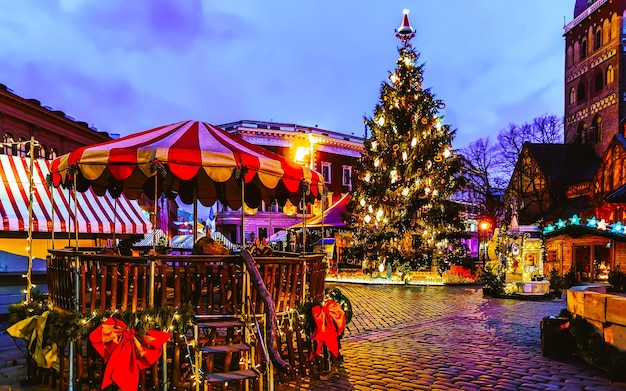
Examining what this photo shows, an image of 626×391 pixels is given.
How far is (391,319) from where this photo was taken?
42.5 feet

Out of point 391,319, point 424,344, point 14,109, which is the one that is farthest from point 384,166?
point 14,109

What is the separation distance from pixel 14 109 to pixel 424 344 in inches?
1085

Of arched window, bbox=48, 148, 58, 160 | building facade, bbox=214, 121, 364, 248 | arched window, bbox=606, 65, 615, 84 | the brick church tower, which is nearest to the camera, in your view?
arched window, bbox=48, 148, 58, 160

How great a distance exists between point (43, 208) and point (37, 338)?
33.0ft

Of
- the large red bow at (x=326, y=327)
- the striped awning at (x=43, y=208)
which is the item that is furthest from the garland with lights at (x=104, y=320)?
the striped awning at (x=43, y=208)

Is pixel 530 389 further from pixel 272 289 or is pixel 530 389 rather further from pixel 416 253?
pixel 416 253

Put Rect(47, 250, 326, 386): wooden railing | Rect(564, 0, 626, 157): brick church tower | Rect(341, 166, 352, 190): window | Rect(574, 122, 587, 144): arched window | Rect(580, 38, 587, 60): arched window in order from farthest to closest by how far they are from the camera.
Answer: Rect(341, 166, 352, 190): window, Rect(580, 38, 587, 60): arched window, Rect(574, 122, 587, 144): arched window, Rect(564, 0, 626, 157): brick church tower, Rect(47, 250, 326, 386): wooden railing

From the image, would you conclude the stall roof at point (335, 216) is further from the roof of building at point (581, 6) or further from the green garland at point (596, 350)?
the roof of building at point (581, 6)

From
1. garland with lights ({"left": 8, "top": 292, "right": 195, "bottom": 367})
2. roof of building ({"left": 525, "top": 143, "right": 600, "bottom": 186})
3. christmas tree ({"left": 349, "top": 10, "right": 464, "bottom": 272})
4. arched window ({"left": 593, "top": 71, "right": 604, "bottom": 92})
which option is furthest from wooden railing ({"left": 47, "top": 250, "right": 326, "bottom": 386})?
arched window ({"left": 593, "top": 71, "right": 604, "bottom": 92})

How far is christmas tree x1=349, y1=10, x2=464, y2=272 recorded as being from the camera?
22906 mm

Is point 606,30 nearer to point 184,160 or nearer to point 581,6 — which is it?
point 581,6

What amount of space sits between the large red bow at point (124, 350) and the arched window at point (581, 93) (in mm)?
44295

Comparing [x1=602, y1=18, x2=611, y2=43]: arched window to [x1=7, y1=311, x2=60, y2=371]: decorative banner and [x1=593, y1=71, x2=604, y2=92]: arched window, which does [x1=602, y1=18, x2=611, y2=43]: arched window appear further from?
[x1=7, y1=311, x2=60, y2=371]: decorative banner

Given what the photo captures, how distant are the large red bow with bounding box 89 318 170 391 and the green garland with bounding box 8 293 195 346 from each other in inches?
7.4
